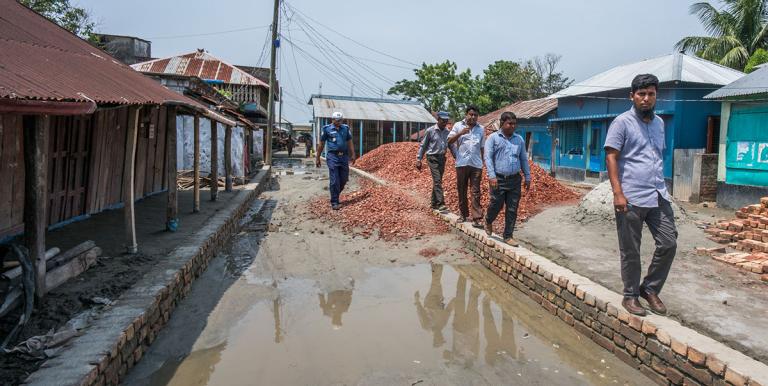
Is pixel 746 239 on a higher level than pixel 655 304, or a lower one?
higher

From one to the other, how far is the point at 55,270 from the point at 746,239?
7454mm

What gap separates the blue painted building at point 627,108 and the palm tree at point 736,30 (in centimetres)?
593

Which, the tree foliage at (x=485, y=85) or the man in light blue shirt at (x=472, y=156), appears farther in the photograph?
the tree foliage at (x=485, y=85)

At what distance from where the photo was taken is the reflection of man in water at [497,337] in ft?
12.6

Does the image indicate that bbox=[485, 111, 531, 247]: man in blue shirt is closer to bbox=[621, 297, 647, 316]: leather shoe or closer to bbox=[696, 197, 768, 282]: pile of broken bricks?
bbox=[621, 297, 647, 316]: leather shoe

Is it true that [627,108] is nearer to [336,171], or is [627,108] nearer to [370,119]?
[336,171]

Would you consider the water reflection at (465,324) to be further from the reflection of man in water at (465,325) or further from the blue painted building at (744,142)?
the blue painted building at (744,142)

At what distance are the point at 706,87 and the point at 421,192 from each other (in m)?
9.00

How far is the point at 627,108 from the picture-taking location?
15836 millimetres

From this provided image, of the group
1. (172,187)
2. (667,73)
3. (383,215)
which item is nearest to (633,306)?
(383,215)

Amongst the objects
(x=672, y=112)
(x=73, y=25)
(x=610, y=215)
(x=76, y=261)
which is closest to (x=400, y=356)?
(x=76, y=261)

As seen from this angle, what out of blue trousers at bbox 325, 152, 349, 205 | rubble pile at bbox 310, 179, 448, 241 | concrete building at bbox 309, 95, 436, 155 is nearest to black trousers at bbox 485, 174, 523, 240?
rubble pile at bbox 310, 179, 448, 241

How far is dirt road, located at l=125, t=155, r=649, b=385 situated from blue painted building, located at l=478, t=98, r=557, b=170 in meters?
15.5

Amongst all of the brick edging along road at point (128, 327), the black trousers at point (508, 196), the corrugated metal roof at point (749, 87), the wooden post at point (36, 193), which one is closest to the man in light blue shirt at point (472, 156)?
the black trousers at point (508, 196)
